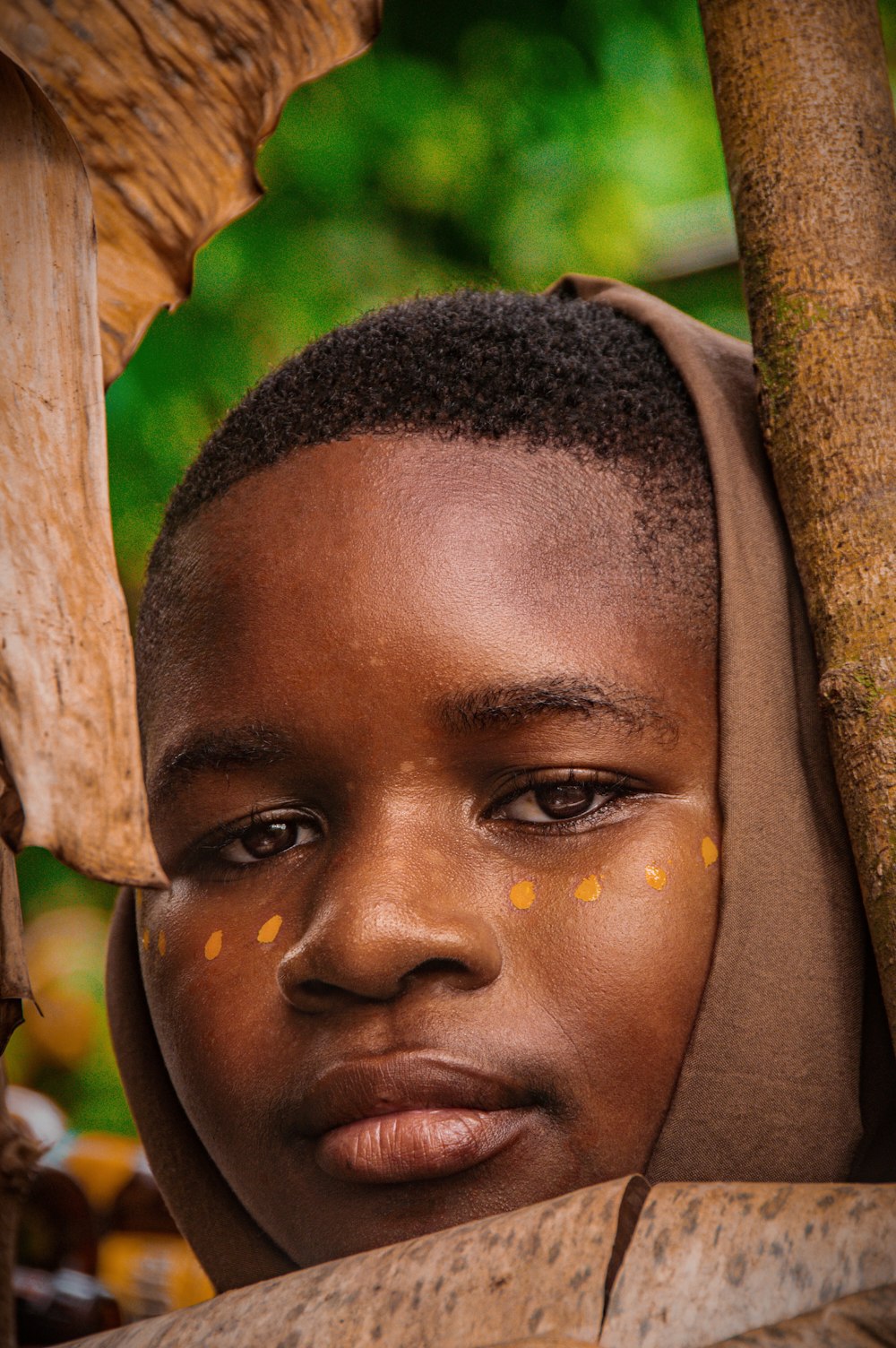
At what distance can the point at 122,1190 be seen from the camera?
6.70 ft

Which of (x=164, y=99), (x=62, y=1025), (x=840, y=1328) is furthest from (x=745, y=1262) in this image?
(x=62, y=1025)

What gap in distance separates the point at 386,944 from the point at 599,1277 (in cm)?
29

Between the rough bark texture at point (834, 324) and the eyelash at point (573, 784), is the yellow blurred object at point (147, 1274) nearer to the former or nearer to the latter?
the eyelash at point (573, 784)

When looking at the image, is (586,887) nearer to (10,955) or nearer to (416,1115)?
(416,1115)

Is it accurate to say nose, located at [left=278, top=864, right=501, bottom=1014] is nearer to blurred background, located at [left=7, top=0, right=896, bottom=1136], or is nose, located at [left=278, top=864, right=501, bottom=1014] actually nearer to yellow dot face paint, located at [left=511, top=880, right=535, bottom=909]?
yellow dot face paint, located at [left=511, top=880, right=535, bottom=909]

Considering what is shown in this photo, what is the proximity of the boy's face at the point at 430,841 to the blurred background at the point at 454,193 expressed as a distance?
4.88ft

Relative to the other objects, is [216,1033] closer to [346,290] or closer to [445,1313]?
[445,1313]

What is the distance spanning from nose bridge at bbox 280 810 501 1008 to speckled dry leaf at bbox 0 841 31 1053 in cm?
22

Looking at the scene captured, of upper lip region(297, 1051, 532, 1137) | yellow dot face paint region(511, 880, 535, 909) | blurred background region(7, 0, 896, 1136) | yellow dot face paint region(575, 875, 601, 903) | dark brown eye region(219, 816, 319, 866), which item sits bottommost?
upper lip region(297, 1051, 532, 1137)

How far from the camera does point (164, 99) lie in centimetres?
96

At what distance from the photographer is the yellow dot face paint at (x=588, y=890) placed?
3.28ft

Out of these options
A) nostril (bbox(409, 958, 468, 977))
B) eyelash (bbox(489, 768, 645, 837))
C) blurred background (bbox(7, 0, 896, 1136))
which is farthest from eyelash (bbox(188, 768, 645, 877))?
blurred background (bbox(7, 0, 896, 1136))

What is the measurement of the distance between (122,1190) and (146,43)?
5.40ft

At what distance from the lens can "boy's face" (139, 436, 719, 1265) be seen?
964 millimetres
